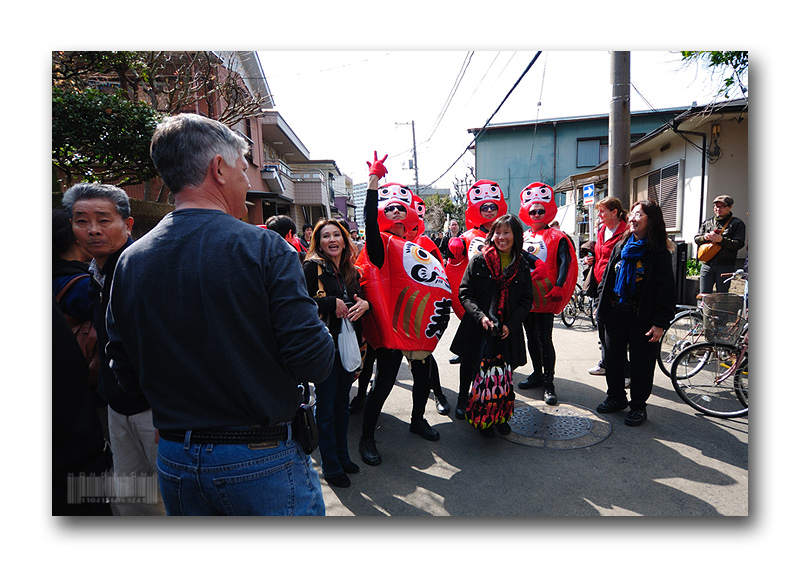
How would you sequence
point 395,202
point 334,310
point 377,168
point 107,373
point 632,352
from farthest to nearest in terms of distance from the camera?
point 632,352 < point 395,202 < point 377,168 < point 334,310 < point 107,373

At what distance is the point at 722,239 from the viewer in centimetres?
434

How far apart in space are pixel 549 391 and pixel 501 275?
4.56ft

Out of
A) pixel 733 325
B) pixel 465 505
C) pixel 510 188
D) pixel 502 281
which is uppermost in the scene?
pixel 510 188

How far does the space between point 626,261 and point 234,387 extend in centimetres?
A: 305

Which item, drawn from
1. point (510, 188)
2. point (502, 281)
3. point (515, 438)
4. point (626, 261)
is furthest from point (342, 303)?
point (510, 188)

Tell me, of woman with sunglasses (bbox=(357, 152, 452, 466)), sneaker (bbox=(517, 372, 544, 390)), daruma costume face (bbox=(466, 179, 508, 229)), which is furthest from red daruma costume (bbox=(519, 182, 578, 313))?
woman with sunglasses (bbox=(357, 152, 452, 466))

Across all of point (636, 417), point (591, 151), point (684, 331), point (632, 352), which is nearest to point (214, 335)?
point (632, 352)

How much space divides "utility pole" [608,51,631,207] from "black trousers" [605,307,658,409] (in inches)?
74.9

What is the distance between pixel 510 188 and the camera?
8.09m

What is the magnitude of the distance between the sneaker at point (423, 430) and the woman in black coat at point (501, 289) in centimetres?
39

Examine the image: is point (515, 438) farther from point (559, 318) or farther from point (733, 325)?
point (559, 318)

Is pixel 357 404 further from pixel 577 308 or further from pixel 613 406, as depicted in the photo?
pixel 577 308

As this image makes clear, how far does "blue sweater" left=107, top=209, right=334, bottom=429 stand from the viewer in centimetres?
124

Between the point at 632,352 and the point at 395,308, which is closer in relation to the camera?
the point at 395,308
